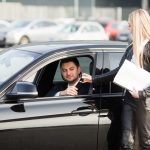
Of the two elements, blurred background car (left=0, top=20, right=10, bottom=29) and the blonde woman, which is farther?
blurred background car (left=0, top=20, right=10, bottom=29)

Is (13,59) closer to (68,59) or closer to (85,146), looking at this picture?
(68,59)

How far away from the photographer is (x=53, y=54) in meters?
5.12

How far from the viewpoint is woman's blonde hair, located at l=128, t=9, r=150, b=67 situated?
4.84 metres

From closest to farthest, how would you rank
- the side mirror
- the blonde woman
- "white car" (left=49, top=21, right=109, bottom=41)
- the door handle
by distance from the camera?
the side mirror, the blonde woman, the door handle, "white car" (left=49, top=21, right=109, bottom=41)

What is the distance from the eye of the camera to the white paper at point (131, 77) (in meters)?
4.79

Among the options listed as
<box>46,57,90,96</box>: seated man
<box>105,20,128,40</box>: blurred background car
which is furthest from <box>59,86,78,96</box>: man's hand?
<box>105,20,128,40</box>: blurred background car

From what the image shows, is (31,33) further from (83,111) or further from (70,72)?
(83,111)

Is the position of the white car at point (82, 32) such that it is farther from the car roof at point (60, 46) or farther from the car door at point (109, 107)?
the car door at point (109, 107)

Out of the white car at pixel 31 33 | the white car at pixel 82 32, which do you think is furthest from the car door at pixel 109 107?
the white car at pixel 31 33

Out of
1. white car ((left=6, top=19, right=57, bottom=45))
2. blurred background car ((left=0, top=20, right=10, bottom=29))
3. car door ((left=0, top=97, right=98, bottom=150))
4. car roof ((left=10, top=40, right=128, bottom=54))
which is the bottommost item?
white car ((left=6, top=19, right=57, bottom=45))

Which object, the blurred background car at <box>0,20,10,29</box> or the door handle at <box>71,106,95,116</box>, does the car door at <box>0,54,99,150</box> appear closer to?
the door handle at <box>71,106,95,116</box>

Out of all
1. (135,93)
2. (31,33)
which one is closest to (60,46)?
(135,93)

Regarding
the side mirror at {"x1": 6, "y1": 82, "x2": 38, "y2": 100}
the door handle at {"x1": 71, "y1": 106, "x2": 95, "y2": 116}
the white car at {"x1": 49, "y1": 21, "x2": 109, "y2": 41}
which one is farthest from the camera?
the white car at {"x1": 49, "y1": 21, "x2": 109, "y2": 41}

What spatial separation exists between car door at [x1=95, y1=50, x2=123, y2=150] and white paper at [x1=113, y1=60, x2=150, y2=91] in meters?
0.32
